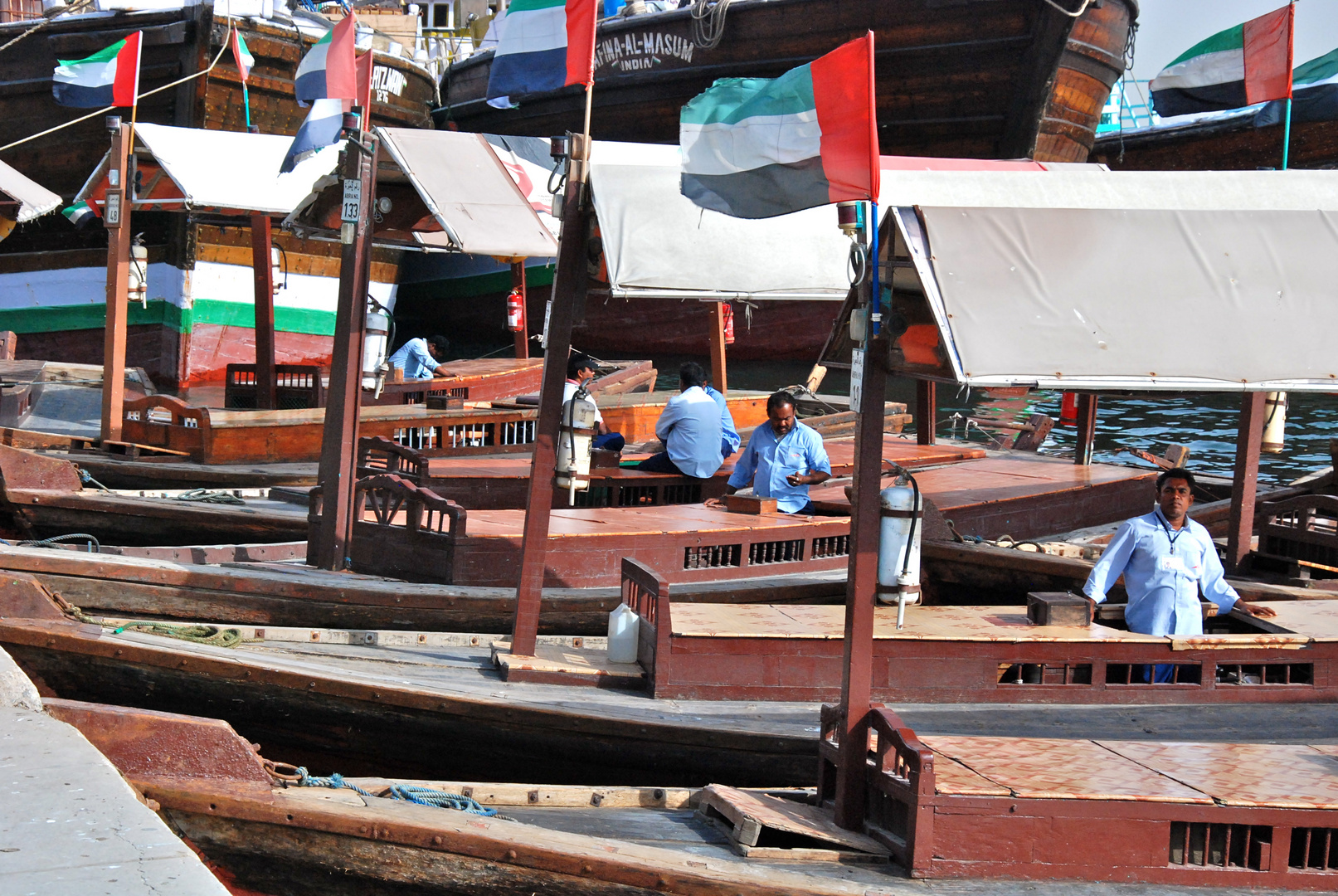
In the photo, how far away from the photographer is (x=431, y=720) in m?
5.59

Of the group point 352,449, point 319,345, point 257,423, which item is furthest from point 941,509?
point 319,345

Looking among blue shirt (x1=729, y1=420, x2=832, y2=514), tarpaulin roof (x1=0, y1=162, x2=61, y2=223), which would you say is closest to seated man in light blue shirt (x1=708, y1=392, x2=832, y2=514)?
blue shirt (x1=729, y1=420, x2=832, y2=514)

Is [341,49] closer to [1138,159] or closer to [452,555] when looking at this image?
[452,555]

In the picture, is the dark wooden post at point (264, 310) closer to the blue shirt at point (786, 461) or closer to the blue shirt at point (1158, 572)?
the blue shirt at point (786, 461)

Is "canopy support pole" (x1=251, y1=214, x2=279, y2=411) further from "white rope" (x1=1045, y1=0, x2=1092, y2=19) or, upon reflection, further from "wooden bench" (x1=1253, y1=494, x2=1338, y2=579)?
"white rope" (x1=1045, y1=0, x2=1092, y2=19)

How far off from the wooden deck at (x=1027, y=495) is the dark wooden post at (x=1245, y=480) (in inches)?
61.9

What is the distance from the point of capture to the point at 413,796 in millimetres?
4453

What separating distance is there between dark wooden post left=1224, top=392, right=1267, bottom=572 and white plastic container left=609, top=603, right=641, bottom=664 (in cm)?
386

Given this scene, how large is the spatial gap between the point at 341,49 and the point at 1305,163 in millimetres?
19316

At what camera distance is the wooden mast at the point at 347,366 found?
24.7 feet

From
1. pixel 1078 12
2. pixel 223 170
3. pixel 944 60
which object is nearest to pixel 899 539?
pixel 223 170

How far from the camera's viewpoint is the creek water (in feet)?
60.5

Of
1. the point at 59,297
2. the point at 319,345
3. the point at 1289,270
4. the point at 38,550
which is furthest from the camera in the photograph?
the point at 319,345

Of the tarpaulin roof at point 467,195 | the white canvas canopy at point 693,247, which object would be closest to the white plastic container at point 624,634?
the white canvas canopy at point 693,247
